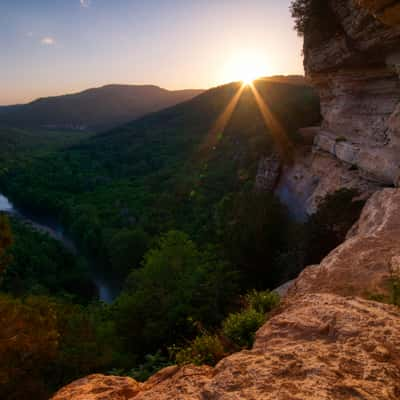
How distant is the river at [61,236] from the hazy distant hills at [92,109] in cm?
10300

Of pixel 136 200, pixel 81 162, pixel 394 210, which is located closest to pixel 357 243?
pixel 394 210

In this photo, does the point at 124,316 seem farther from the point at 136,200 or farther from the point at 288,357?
the point at 136,200

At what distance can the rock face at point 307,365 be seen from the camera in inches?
105

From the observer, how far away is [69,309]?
1164cm

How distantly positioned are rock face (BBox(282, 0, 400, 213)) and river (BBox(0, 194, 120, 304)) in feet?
71.5

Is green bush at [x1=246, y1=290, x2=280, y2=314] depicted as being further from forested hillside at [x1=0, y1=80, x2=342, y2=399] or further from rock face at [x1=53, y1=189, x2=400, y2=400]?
rock face at [x1=53, y1=189, x2=400, y2=400]

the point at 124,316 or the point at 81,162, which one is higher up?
the point at 81,162

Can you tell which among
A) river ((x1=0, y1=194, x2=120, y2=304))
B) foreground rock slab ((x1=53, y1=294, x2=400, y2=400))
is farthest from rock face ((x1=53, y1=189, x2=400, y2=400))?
river ((x1=0, y1=194, x2=120, y2=304))

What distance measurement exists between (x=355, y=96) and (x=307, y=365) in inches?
669

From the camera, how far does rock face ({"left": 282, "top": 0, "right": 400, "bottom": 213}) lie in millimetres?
12039

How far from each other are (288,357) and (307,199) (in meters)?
17.7

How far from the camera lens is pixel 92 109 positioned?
589 feet

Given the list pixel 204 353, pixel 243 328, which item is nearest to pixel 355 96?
pixel 243 328

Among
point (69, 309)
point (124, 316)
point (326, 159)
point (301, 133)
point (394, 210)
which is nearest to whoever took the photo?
point (394, 210)
